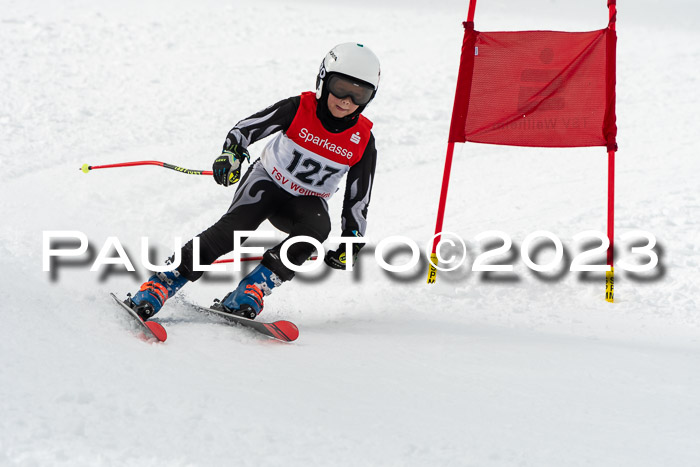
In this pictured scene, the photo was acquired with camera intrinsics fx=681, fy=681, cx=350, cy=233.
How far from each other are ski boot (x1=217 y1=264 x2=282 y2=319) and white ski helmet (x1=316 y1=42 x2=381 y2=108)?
3.73ft

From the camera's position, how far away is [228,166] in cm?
378

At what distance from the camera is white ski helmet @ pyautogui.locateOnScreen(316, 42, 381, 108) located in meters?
3.87

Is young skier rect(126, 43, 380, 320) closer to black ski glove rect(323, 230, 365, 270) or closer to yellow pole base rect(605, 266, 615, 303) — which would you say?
black ski glove rect(323, 230, 365, 270)

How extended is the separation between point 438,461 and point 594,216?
4.98 meters

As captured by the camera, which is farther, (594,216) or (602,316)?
(594,216)

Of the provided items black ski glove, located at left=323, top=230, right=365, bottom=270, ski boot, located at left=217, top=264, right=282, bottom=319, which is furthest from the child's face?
ski boot, located at left=217, top=264, right=282, bottom=319

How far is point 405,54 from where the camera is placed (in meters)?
12.4

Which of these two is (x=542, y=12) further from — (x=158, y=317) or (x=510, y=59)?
(x=158, y=317)

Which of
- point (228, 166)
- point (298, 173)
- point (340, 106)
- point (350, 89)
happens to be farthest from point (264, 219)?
point (350, 89)

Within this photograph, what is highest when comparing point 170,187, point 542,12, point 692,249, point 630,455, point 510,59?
point 542,12

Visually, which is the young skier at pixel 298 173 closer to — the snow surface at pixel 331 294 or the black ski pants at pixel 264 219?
the black ski pants at pixel 264 219

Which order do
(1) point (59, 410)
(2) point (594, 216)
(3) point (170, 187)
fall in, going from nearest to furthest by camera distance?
(1) point (59, 410), (2) point (594, 216), (3) point (170, 187)

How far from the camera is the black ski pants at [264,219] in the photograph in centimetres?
387

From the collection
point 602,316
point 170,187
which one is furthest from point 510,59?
point 170,187
